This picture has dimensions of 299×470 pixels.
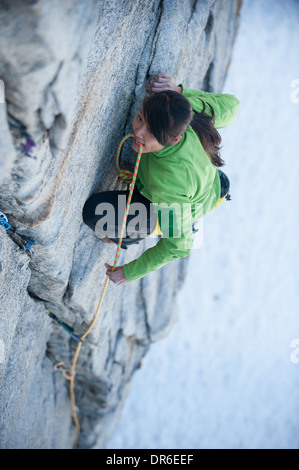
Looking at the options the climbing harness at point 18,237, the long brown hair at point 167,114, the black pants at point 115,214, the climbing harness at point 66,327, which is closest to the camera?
the long brown hair at point 167,114

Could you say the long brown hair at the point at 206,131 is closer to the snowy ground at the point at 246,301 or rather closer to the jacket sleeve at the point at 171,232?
the jacket sleeve at the point at 171,232

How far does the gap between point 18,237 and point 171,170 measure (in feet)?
2.16

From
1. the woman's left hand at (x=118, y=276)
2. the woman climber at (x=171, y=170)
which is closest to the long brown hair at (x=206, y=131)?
the woman climber at (x=171, y=170)

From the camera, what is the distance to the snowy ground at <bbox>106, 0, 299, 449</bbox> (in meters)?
5.08

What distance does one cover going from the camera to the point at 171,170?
169 cm

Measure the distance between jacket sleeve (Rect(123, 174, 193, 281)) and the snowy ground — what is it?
11.7 ft

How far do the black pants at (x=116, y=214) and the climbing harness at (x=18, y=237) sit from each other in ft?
1.07

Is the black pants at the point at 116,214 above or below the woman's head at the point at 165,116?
below

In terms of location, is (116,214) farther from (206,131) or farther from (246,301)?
(246,301)

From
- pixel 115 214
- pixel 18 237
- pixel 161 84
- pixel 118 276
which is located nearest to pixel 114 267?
pixel 118 276

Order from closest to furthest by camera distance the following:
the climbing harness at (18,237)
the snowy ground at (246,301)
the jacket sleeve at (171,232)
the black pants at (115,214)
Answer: the climbing harness at (18,237) → the jacket sleeve at (171,232) → the black pants at (115,214) → the snowy ground at (246,301)

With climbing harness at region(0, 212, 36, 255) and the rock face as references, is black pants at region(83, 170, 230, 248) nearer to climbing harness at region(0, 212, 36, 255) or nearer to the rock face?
the rock face

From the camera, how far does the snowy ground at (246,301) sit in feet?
16.7

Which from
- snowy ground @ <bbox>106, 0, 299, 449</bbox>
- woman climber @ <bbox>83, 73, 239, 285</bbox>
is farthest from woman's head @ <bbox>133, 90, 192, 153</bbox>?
snowy ground @ <bbox>106, 0, 299, 449</bbox>
